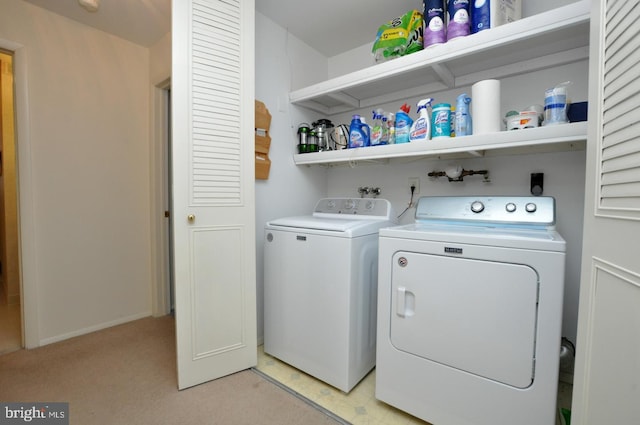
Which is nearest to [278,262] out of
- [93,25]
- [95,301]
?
[95,301]

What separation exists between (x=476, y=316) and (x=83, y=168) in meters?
2.94

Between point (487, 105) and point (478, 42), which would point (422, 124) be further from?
point (478, 42)

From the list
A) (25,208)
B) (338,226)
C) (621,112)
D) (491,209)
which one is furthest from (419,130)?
(25,208)

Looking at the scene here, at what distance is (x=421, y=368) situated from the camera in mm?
1343

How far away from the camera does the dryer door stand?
1.11m

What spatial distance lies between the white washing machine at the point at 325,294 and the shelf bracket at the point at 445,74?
87cm

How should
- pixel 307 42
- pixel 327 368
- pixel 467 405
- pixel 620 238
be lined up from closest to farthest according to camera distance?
pixel 620 238
pixel 467 405
pixel 327 368
pixel 307 42

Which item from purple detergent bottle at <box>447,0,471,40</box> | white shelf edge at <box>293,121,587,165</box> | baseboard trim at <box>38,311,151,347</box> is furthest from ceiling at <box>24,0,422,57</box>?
baseboard trim at <box>38,311,151,347</box>

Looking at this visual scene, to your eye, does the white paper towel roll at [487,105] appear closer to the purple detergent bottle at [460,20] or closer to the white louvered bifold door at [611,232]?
the purple detergent bottle at [460,20]

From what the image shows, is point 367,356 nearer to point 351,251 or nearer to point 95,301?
point 351,251

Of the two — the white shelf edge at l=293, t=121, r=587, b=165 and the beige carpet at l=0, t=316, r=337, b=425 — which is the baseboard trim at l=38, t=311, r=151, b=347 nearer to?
the beige carpet at l=0, t=316, r=337, b=425

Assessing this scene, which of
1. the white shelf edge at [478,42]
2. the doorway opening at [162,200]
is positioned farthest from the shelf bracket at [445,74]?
the doorway opening at [162,200]

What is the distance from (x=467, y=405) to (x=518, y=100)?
170 cm

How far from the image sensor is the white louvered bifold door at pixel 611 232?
63cm
